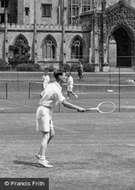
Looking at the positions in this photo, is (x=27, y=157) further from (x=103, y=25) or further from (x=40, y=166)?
(x=103, y=25)

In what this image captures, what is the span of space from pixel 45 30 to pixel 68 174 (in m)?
68.4

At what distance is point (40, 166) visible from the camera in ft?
48.7

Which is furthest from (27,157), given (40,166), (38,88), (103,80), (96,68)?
(96,68)

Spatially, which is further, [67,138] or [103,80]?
[103,80]

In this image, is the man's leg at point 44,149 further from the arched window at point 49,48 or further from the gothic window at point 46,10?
the gothic window at point 46,10

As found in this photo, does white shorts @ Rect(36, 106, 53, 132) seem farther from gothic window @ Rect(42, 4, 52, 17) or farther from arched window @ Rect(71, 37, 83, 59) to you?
gothic window @ Rect(42, 4, 52, 17)

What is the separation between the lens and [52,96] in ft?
47.1

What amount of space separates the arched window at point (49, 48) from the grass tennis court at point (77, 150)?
171 feet

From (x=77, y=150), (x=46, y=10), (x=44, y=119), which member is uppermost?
(x=46, y=10)

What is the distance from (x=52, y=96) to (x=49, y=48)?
68.1m

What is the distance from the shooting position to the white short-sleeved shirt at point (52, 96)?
46.8 feet

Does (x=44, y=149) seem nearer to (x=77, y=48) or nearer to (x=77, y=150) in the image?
(x=77, y=150)

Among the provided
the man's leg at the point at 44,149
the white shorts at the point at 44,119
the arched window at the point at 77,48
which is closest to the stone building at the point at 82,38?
the arched window at the point at 77,48

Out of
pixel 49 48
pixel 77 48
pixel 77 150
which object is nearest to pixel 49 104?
pixel 77 150
